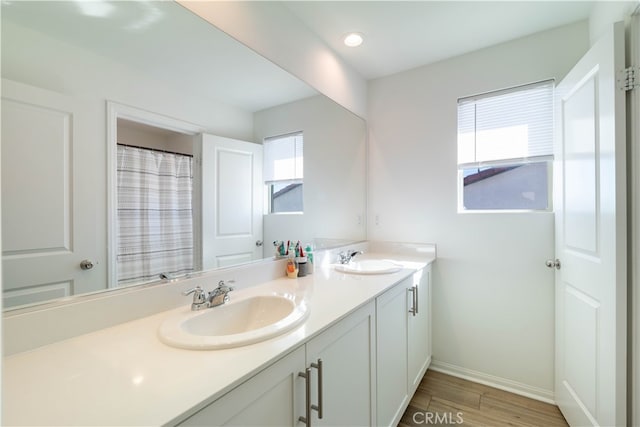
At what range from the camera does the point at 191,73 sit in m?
1.27

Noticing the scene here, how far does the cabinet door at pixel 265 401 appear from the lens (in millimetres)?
676

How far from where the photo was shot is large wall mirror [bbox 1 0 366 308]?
2.77 feet

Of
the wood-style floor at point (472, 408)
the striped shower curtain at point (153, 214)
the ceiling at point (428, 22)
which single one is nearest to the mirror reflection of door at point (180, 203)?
the striped shower curtain at point (153, 214)

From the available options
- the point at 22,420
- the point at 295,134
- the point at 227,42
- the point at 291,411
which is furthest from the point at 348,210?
the point at 22,420

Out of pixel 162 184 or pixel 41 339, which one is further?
pixel 162 184

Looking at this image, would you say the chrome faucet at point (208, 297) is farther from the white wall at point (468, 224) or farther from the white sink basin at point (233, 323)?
the white wall at point (468, 224)

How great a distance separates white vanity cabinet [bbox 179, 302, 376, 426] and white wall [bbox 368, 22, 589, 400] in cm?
119

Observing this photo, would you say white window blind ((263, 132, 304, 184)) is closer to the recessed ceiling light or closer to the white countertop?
the recessed ceiling light

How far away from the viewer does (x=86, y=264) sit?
974 millimetres

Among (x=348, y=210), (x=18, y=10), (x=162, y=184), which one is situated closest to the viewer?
(x=18, y=10)

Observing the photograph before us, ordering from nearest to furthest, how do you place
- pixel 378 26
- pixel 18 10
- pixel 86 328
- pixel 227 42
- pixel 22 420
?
1. pixel 22 420
2. pixel 18 10
3. pixel 86 328
4. pixel 227 42
5. pixel 378 26

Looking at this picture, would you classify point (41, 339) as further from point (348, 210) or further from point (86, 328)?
point (348, 210)

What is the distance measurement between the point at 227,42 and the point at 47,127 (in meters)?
0.85

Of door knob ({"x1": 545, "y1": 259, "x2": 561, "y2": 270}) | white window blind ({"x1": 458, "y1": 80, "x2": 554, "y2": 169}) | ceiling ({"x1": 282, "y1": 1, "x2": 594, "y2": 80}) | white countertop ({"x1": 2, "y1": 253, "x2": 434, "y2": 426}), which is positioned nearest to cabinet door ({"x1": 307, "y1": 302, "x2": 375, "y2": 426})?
white countertop ({"x1": 2, "y1": 253, "x2": 434, "y2": 426})
